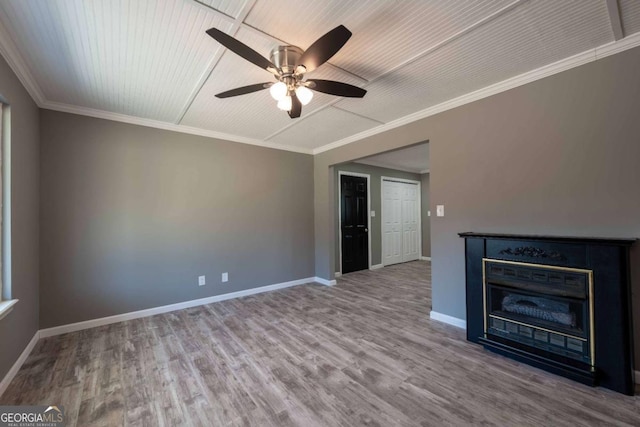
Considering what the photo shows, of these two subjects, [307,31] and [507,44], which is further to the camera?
[507,44]

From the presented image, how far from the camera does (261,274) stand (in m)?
4.34

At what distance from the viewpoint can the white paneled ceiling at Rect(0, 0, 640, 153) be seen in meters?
1.61

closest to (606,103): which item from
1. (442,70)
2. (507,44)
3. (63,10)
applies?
(507,44)

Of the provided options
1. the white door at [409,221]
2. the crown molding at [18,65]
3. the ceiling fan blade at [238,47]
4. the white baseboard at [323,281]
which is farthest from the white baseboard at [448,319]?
the crown molding at [18,65]

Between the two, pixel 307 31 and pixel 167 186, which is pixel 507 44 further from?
pixel 167 186

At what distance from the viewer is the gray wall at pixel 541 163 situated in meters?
1.95

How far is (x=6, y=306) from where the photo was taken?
6.29 ft

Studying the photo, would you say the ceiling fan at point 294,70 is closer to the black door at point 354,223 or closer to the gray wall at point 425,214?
the black door at point 354,223

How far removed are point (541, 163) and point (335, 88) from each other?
76.6 inches

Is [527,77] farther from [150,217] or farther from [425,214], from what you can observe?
[425,214]

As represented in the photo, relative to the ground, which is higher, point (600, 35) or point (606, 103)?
point (600, 35)

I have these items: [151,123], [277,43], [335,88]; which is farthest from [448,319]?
[151,123]

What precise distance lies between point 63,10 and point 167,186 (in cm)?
217

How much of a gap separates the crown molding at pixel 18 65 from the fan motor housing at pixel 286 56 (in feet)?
5.79
